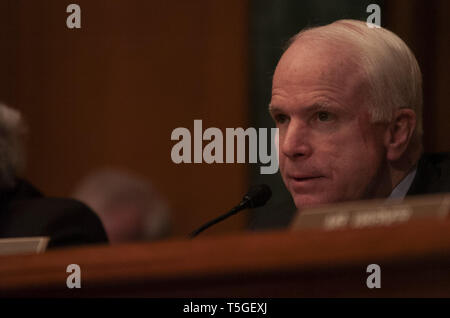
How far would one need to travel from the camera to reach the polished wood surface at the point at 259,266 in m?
1.12

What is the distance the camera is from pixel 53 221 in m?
2.56

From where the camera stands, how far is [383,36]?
85.2 inches

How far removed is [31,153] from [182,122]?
0.95m

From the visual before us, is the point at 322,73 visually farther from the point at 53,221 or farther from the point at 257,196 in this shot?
the point at 53,221

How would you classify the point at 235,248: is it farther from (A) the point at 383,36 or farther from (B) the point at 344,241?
(A) the point at 383,36

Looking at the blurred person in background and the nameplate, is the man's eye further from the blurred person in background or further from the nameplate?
the blurred person in background

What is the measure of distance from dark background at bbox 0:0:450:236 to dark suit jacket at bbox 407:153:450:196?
1885 millimetres

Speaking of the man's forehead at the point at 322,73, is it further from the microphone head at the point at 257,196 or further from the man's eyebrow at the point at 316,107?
the microphone head at the point at 257,196

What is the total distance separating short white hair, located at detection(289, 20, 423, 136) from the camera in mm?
2139

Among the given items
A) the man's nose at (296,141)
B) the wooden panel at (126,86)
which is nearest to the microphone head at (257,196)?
the man's nose at (296,141)

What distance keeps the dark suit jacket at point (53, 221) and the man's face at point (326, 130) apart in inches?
29.7

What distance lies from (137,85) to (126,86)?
2.7 inches

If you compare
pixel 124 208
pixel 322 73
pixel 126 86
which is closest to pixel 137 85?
pixel 126 86

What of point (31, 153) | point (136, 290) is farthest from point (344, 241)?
point (31, 153)
